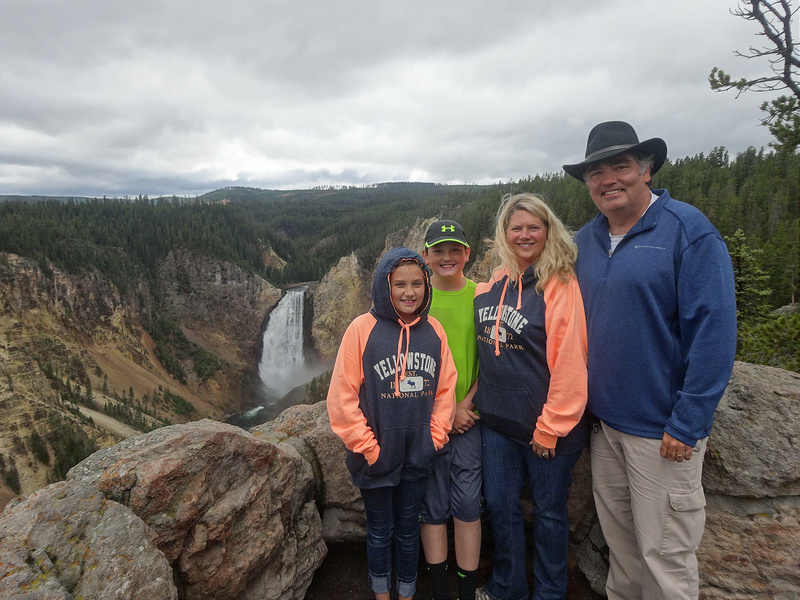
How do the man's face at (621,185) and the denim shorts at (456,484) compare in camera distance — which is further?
the denim shorts at (456,484)

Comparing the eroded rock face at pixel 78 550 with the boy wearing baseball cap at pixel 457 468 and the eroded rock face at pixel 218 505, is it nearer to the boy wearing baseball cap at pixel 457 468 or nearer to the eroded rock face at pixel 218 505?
the eroded rock face at pixel 218 505

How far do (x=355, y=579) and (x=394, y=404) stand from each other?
1.86 m

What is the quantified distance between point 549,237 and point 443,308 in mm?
932

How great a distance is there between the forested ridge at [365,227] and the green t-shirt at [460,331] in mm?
7584

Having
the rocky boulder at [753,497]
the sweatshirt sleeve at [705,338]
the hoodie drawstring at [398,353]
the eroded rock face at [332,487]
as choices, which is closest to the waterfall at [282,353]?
the eroded rock face at [332,487]

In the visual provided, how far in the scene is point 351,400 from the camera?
279 cm

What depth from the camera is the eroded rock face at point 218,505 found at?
2660mm

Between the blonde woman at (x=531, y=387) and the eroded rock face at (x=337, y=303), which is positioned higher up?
the blonde woman at (x=531, y=387)

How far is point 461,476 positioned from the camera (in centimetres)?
302

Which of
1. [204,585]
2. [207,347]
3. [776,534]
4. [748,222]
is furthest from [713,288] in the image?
[207,347]

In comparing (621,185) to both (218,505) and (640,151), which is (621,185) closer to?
(640,151)

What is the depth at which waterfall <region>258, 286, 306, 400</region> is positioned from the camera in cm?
4556

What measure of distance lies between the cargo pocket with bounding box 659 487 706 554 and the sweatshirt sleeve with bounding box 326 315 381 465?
176 cm

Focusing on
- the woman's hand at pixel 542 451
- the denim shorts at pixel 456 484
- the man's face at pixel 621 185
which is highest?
the man's face at pixel 621 185
